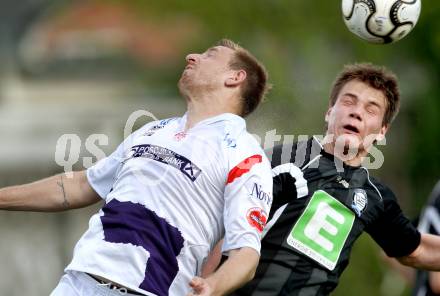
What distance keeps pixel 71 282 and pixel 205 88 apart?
127cm

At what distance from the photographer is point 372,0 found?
7.91 m

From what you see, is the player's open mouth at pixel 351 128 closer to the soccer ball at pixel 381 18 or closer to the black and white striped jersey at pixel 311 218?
the black and white striped jersey at pixel 311 218

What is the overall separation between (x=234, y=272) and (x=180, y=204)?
0.55 meters

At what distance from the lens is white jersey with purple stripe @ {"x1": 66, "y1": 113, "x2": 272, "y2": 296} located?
636 cm

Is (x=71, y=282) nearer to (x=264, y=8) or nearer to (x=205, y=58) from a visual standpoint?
(x=205, y=58)

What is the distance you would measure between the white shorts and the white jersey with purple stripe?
0.07m

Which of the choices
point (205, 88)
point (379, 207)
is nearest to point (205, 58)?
point (205, 88)

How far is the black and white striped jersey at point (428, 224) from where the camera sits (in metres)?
8.70

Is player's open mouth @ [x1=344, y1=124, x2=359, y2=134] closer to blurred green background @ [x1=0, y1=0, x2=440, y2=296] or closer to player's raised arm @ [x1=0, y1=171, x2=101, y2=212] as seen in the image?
player's raised arm @ [x1=0, y1=171, x2=101, y2=212]

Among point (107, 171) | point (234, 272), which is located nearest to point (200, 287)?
point (234, 272)

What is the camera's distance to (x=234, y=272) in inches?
241

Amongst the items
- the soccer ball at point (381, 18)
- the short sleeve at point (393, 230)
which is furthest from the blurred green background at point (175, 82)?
the short sleeve at point (393, 230)

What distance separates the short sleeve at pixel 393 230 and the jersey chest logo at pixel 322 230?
28 cm

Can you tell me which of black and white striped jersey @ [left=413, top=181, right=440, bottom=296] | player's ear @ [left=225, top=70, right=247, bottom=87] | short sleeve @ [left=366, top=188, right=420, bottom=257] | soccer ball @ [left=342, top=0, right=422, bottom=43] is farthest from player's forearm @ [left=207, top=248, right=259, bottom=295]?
black and white striped jersey @ [left=413, top=181, right=440, bottom=296]
